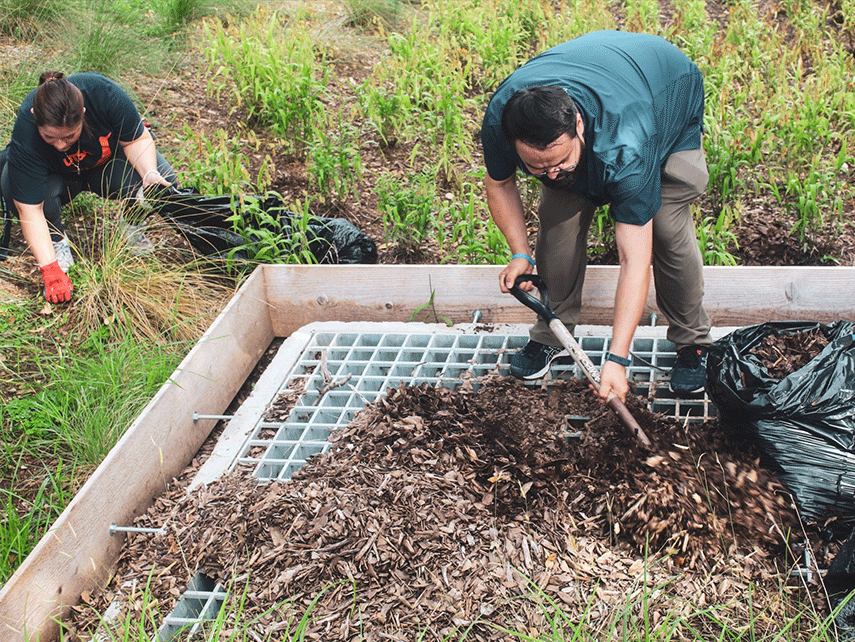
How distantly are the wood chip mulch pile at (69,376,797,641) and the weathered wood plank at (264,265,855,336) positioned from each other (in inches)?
31.3

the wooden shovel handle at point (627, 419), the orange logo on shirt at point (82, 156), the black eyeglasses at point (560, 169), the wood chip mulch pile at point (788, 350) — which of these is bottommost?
the wooden shovel handle at point (627, 419)

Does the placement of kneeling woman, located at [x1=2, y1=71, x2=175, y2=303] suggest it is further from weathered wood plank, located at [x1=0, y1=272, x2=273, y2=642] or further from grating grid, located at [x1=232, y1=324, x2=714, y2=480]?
grating grid, located at [x1=232, y1=324, x2=714, y2=480]

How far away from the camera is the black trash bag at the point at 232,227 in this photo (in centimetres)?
388

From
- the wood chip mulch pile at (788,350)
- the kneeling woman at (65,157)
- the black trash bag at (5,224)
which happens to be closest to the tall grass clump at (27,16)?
the black trash bag at (5,224)

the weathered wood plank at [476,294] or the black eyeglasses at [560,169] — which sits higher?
the black eyeglasses at [560,169]

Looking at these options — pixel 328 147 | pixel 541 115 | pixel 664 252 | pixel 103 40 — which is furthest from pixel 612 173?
pixel 103 40

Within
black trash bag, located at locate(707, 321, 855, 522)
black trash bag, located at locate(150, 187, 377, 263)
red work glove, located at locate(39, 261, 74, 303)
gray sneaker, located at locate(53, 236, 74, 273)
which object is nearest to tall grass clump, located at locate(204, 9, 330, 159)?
black trash bag, located at locate(150, 187, 377, 263)

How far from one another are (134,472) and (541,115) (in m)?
1.82

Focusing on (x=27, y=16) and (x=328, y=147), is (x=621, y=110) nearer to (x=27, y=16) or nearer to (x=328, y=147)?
(x=328, y=147)

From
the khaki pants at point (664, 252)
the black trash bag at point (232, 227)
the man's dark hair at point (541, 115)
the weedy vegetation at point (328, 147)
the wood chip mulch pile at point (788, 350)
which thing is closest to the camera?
the man's dark hair at point (541, 115)

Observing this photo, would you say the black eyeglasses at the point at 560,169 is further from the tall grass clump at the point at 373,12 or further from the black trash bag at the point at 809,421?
the tall grass clump at the point at 373,12

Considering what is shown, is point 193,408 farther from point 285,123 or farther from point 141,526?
point 285,123

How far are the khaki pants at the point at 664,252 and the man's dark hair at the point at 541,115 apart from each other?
2.13 feet

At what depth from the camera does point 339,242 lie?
3.93 meters
